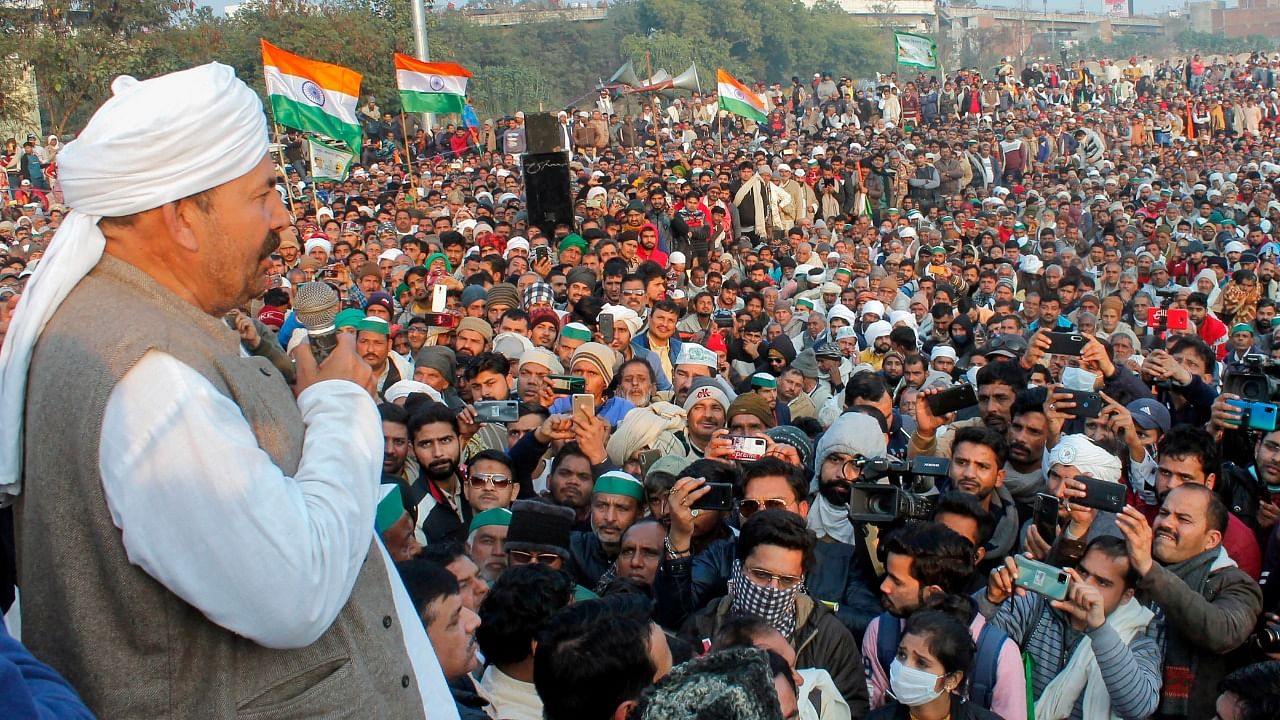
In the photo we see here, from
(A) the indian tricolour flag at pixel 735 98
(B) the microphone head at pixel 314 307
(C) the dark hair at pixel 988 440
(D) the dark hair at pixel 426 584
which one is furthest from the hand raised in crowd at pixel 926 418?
(A) the indian tricolour flag at pixel 735 98

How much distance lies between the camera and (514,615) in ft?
10.4

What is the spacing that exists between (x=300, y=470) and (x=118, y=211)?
0.38m

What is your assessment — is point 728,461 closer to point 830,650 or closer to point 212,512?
point 830,650

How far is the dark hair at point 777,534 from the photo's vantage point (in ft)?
12.6

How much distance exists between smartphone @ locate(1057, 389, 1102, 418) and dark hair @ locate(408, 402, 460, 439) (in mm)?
2758

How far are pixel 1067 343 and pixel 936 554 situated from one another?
300 centimetres

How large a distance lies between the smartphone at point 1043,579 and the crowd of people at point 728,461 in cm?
1

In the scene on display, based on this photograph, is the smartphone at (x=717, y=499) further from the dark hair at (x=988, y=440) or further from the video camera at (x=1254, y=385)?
the video camera at (x=1254, y=385)

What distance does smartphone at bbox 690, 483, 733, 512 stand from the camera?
4.33 meters

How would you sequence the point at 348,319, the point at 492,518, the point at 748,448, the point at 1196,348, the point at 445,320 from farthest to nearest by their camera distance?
1. the point at 445,320
2. the point at 348,319
3. the point at 1196,348
4. the point at 748,448
5. the point at 492,518

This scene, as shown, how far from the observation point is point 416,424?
5.46 metres

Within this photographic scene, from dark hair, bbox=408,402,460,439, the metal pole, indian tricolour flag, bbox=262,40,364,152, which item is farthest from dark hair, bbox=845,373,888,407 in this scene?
the metal pole

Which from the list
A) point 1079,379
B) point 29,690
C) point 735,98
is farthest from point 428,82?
point 29,690

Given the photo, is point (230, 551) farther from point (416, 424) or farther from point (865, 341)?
point (865, 341)
